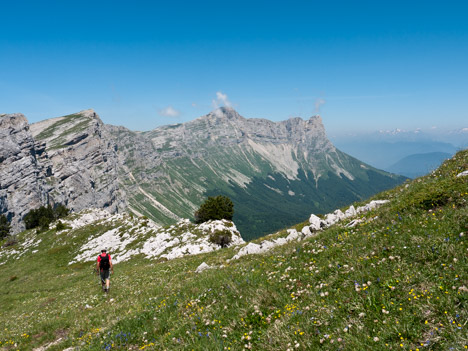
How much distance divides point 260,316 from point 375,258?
4404mm

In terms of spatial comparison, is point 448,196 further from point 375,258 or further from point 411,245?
point 375,258

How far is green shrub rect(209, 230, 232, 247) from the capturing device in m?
46.8

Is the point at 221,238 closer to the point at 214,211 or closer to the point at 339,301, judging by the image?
the point at 214,211

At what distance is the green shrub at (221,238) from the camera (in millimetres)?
46844

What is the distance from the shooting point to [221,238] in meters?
47.5

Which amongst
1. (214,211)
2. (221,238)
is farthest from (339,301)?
(214,211)

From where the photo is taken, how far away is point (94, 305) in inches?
762

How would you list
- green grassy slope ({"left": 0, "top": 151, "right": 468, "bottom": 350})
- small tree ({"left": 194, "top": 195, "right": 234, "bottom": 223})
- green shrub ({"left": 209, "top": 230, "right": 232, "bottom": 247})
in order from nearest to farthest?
1. green grassy slope ({"left": 0, "top": 151, "right": 468, "bottom": 350})
2. green shrub ({"left": 209, "top": 230, "right": 232, "bottom": 247})
3. small tree ({"left": 194, "top": 195, "right": 234, "bottom": 223})

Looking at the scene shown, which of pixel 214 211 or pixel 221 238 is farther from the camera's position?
pixel 214 211

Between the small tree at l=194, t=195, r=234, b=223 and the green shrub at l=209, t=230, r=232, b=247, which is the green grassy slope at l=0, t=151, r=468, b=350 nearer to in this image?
the green shrub at l=209, t=230, r=232, b=247

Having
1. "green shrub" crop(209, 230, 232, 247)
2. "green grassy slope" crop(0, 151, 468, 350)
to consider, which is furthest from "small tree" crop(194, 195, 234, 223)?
"green grassy slope" crop(0, 151, 468, 350)

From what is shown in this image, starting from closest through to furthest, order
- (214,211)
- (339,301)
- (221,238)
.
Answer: (339,301), (221,238), (214,211)

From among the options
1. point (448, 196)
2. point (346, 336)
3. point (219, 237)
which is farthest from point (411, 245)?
point (219, 237)

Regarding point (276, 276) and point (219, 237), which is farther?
point (219, 237)
